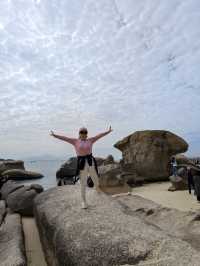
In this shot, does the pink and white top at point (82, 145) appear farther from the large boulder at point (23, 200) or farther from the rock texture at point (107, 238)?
the large boulder at point (23, 200)

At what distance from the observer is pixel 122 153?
114 ft

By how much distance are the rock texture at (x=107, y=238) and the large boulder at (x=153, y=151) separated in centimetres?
2009

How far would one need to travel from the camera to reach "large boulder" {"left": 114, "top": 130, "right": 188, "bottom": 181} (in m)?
30.8

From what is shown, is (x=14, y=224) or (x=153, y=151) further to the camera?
(x=153, y=151)

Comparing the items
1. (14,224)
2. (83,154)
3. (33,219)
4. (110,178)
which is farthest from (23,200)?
(110,178)

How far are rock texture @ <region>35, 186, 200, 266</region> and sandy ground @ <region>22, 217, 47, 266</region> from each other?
2.24 ft

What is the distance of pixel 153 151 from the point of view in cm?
3127

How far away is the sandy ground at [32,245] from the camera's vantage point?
32.5 feet

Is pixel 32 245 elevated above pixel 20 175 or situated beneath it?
situated beneath

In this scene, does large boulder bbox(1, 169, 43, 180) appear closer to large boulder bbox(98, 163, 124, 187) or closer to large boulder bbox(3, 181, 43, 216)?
large boulder bbox(98, 163, 124, 187)

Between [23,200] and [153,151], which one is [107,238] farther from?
Result: [153,151]

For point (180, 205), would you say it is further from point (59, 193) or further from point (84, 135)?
point (84, 135)

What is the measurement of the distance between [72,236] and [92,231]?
17.3 inches

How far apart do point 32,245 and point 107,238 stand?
570 centimetres
